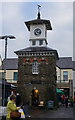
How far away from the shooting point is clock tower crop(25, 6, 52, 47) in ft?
123

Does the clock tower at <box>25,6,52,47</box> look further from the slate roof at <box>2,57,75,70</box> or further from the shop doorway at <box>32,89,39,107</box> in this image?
the slate roof at <box>2,57,75,70</box>

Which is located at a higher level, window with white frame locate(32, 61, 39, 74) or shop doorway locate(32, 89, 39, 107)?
window with white frame locate(32, 61, 39, 74)

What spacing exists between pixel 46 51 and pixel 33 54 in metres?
1.73

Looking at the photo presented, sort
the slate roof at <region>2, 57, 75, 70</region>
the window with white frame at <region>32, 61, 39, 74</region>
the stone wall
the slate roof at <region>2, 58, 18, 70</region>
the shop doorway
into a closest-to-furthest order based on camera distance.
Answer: the shop doorway, the stone wall, the window with white frame at <region>32, 61, 39, 74</region>, the slate roof at <region>2, 58, 18, 70</region>, the slate roof at <region>2, 57, 75, 70</region>

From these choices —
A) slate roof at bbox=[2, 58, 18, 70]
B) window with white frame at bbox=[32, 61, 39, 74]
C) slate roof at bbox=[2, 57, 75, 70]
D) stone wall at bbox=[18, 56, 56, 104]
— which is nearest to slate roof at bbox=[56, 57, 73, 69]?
slate roof at bbox=[2, 57, 75, 70]

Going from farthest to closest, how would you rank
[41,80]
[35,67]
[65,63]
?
[65,63], [35,67], [41,80]

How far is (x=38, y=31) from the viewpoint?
38.0 m

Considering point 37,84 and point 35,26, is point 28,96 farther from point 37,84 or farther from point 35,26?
point 35,26

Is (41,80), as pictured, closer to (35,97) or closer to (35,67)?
(35,67)

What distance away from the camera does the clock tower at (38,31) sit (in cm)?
3741

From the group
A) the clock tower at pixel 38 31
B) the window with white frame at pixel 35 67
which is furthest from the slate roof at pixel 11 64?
the window with white frame at pixel 35 67

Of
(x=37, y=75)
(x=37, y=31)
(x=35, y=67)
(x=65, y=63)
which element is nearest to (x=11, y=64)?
(x=65, y=63)

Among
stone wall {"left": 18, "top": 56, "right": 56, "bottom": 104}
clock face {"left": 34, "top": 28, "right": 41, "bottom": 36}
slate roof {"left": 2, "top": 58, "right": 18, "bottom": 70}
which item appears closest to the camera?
stone wall {"left": 18, "top": 56, "right": 56, "bottom": 104}

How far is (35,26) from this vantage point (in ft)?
125
